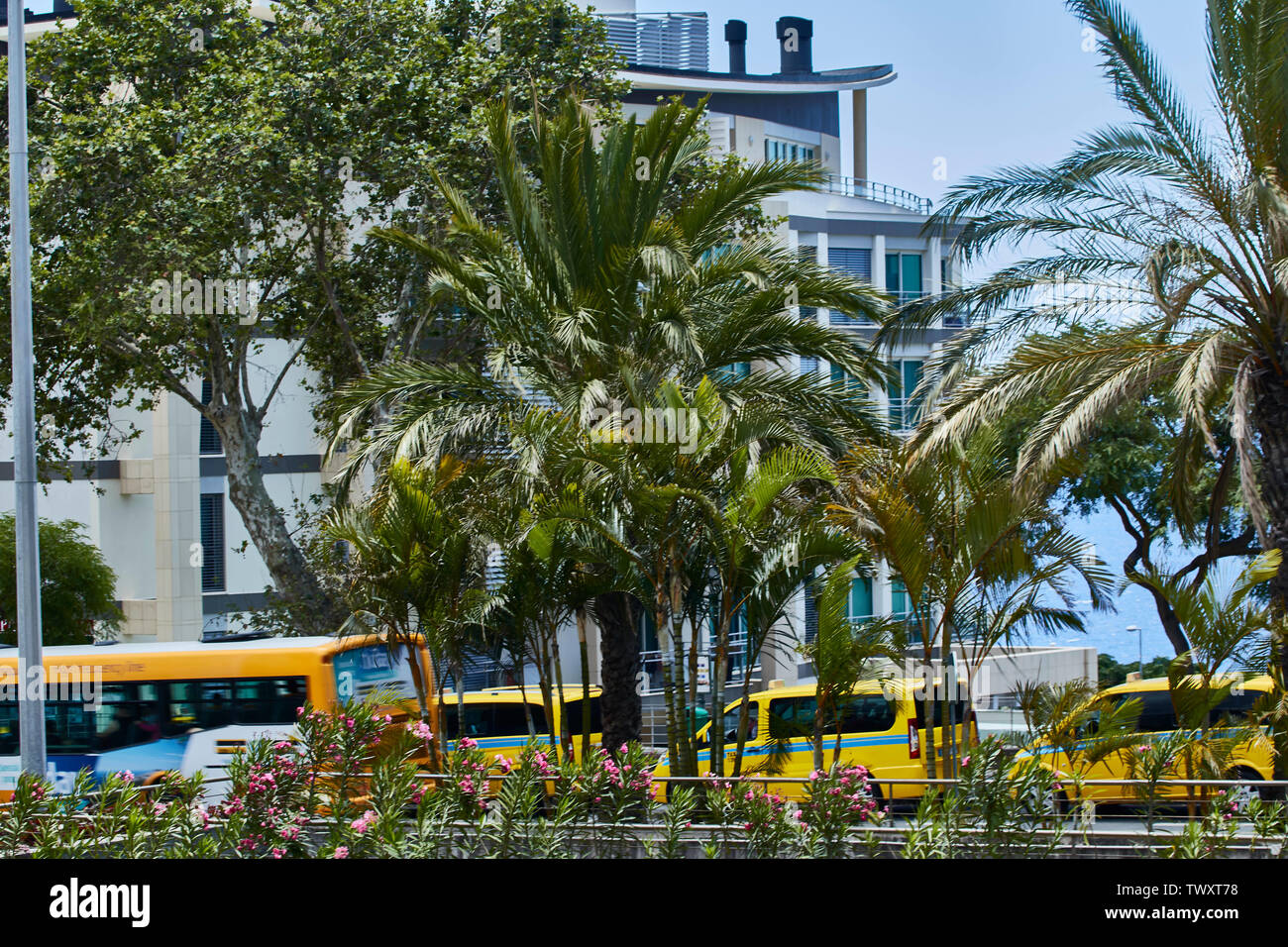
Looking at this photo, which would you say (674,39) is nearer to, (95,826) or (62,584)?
(62,584)

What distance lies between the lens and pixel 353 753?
884 cm

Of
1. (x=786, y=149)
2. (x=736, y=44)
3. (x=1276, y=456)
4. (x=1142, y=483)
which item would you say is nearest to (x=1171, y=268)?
(x=1276, y=456)

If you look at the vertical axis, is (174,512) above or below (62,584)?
above

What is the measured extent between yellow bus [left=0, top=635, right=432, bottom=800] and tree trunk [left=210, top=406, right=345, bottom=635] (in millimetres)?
4599

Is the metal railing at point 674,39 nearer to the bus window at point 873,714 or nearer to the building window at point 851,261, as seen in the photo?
the building window at point 851,261

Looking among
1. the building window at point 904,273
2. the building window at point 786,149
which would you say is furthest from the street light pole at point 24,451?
the building window at point 786,149

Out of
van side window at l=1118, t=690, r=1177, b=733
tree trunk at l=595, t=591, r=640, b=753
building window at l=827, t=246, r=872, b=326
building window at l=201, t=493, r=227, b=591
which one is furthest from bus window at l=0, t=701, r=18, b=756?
building window at l=827, t=246, r=872, b=326

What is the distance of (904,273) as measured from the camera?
37.0m

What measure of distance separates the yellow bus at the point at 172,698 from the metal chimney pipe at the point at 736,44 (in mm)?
38292

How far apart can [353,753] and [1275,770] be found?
7.36 m

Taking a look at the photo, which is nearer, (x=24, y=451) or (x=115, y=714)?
(x=24, y=451)

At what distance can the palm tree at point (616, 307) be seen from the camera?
42.6 ft

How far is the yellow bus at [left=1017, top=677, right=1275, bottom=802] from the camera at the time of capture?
10.9 m

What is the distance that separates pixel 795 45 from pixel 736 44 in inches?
100.0
